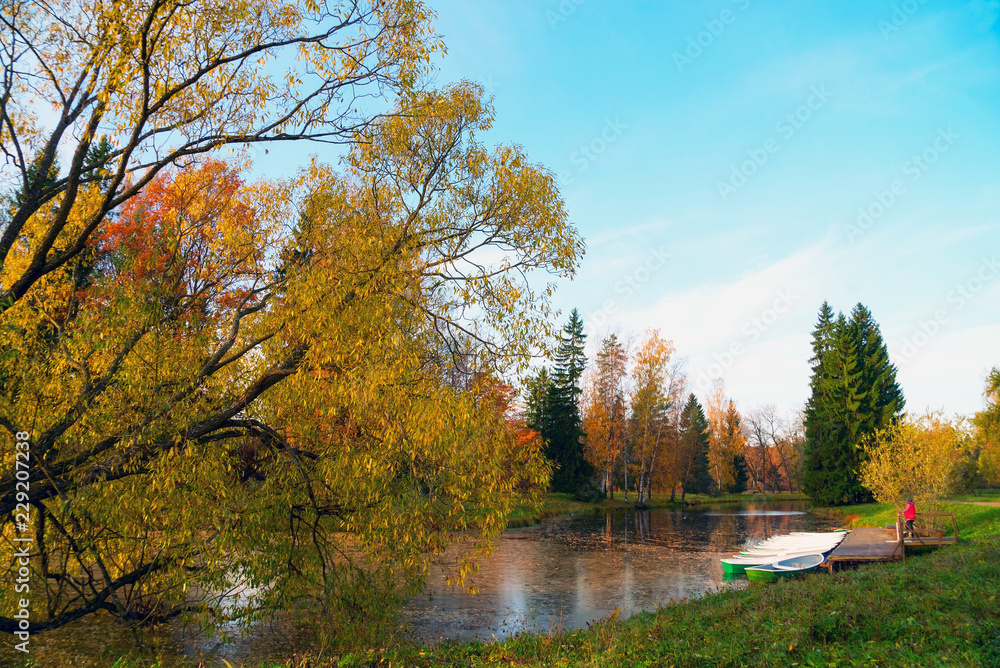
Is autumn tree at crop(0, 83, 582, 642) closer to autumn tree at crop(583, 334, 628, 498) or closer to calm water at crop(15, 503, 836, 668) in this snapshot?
calm water at crop(15, 503, 836, 668)

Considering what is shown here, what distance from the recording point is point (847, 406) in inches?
1753

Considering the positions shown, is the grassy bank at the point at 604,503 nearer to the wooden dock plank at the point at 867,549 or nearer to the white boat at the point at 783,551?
the white boat at the point at 783,551

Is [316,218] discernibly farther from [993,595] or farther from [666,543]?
[666,543]

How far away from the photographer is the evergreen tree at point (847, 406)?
43.4 meters

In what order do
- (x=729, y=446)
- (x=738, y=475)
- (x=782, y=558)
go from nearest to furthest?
(x=782, y=558) → (x=729, y=446) → (x=738, y=475)

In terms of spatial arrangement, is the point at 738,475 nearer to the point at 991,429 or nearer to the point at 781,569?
the point at 991,429

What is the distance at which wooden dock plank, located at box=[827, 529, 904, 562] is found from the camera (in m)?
17.6

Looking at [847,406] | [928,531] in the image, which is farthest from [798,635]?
[847,406]

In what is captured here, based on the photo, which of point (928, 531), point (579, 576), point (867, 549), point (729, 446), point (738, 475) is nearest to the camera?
point (579, 576)

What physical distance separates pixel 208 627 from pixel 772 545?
18.3 metres

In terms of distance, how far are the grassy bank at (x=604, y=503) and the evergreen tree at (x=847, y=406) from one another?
36.6ft

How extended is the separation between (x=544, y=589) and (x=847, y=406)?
3849cm

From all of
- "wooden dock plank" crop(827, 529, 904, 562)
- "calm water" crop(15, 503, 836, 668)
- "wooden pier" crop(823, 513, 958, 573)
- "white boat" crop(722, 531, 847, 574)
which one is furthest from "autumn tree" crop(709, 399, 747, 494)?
"white boat" crop(722, 531, 847, 574)

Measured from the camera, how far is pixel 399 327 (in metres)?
7.98
